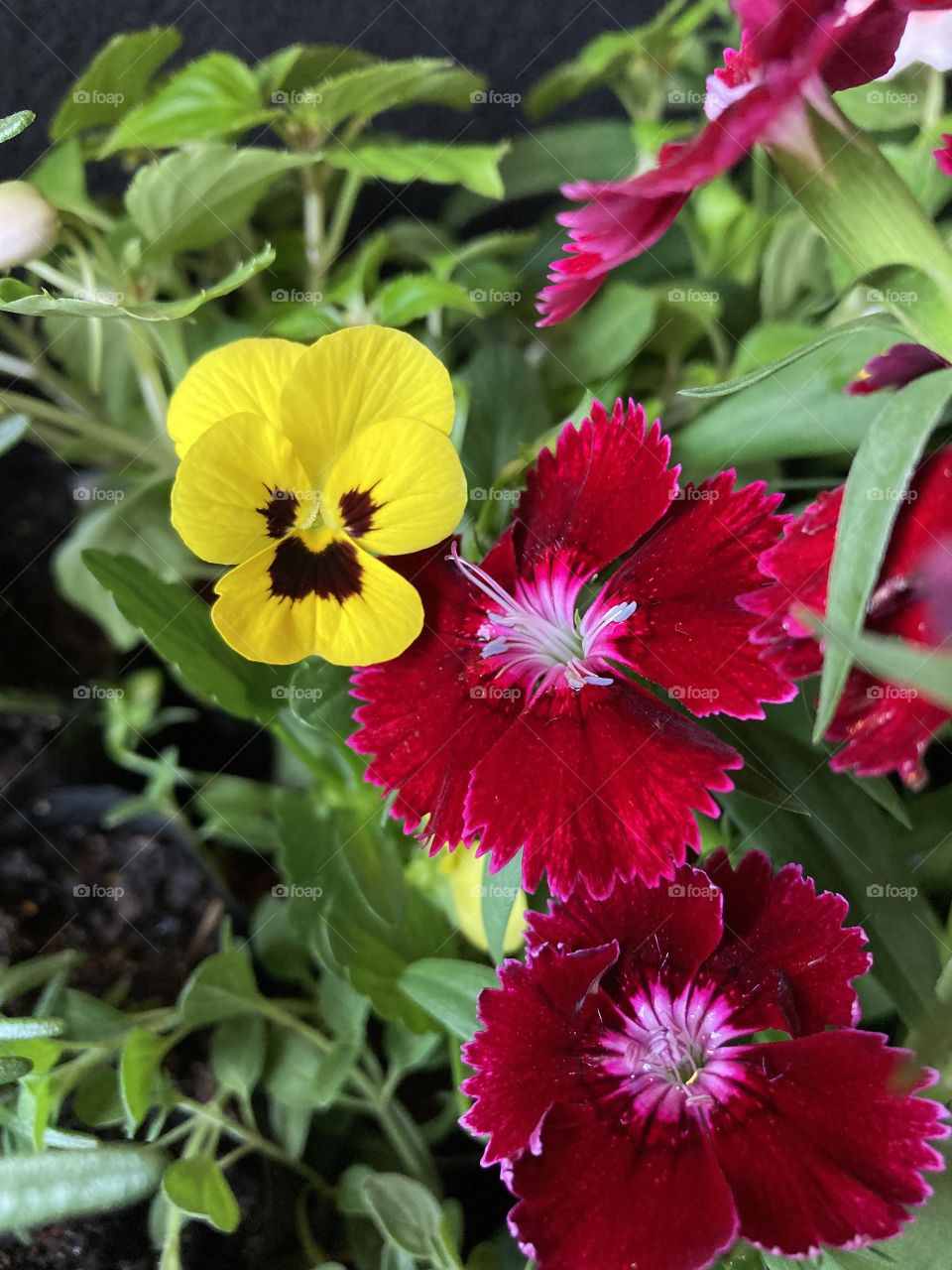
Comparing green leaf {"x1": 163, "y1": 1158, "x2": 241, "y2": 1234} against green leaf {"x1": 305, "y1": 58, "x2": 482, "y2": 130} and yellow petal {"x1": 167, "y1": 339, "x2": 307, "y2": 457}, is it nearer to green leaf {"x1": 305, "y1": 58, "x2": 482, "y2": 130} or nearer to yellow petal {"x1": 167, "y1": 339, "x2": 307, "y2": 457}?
yellow petal {"x1": 167, "y1": 339, "x2": 307, "y2": 457}

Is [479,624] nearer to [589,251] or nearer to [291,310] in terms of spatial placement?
[589,251]

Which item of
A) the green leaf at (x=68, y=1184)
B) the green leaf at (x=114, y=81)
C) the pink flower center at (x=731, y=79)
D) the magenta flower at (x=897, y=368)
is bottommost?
the green leaf at (x=68, y=1184)

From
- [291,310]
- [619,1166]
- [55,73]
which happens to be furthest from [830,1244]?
[55,73]

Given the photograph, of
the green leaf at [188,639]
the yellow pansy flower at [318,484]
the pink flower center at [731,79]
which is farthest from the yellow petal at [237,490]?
the pink flower center at [731,79]

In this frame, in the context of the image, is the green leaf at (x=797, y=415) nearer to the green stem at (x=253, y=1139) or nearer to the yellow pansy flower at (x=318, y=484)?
the yellow pansy flower at (x=318, y=484)

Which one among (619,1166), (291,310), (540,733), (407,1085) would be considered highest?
(291,310)

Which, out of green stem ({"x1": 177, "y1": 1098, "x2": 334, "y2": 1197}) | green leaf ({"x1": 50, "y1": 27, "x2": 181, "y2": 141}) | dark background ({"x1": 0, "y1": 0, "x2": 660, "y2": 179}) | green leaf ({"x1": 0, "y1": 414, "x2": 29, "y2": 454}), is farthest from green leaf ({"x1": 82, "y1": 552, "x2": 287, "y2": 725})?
dark background ({"x1": 0, "y1": 0, "x2": 660, "y2": 179})
